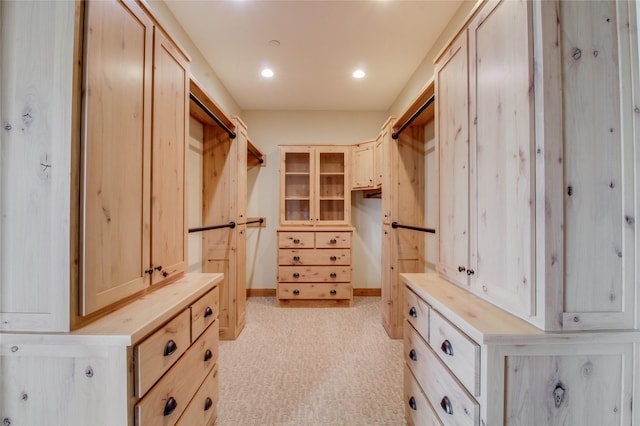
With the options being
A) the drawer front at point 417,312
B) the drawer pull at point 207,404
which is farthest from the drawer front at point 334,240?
the drawer pull at point 207,404

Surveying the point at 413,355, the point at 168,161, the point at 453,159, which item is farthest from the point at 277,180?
the point at 413,355

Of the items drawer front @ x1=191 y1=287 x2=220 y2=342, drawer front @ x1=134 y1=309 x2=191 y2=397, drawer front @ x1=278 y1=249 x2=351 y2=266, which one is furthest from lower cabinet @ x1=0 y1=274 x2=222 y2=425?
drawer front @ x1=278 y1=249 x2=351 y2=266

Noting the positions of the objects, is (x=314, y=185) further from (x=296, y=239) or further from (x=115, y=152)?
(x=115, y=152)

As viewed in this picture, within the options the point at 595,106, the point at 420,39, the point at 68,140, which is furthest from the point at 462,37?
the point at 68,140

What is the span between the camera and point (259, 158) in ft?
11.8

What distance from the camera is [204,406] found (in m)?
1.29

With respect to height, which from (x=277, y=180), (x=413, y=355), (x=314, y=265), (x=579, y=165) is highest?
(x=277, y=180)

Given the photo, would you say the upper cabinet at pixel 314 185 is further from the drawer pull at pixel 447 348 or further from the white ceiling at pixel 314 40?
the drawer pull at pixel 447 348

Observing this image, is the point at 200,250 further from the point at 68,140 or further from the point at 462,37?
the point at 462,37

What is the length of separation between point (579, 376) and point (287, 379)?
66.9 inches

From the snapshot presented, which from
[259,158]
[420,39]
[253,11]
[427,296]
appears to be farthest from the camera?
[259,158]

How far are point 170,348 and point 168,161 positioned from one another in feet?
2.81

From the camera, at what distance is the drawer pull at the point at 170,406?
0.94m

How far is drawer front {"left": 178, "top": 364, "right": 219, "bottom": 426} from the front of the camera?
44.4 inches
